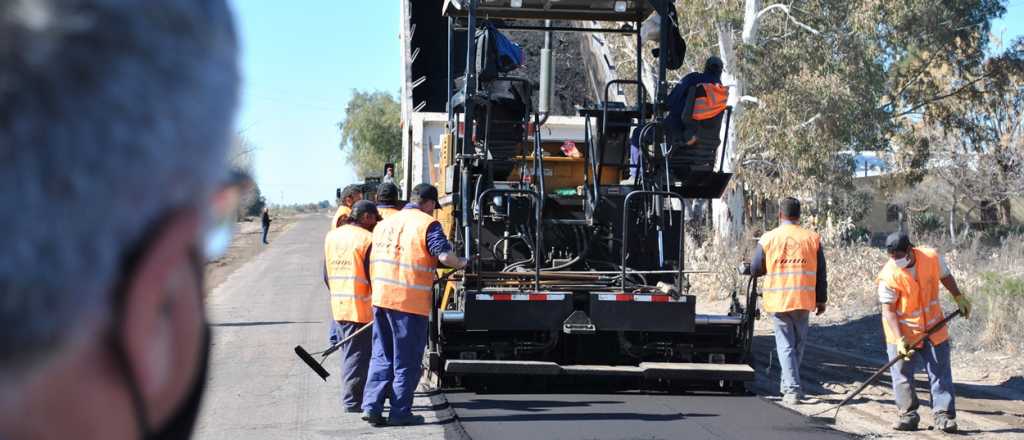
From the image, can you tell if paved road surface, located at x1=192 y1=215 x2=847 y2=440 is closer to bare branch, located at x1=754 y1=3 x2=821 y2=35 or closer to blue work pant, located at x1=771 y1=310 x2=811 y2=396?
blue work pant, located at x1=771 y1=310 x2=811 y2=396

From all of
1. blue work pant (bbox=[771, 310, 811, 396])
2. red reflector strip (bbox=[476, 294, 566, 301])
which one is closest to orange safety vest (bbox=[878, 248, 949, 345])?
blue work pant (bbox=[771, 310, 811, 396])

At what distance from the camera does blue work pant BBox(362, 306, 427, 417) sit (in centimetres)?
801

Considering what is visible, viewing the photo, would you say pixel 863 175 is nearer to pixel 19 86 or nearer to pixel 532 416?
pixel 532 416

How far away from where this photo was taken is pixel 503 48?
33.6 ft

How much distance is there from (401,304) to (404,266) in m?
0.26

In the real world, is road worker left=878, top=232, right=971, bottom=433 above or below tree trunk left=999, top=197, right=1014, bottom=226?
below

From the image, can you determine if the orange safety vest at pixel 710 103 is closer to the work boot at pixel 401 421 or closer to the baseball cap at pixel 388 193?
the baseball cap at pixel 388 193

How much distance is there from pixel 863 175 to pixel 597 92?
30055mm

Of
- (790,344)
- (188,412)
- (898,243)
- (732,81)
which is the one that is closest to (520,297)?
(790,344)

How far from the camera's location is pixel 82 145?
3.10ft

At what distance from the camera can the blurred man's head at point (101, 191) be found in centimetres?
91

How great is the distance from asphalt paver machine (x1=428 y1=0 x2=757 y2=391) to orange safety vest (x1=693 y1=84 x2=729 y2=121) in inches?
3.3

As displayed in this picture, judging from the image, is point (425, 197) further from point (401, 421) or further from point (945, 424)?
point (945, 424)

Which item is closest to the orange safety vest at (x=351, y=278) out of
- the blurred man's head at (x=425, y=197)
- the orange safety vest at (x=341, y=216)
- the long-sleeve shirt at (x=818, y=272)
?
the blurred man's head at (x=425, y=197)
